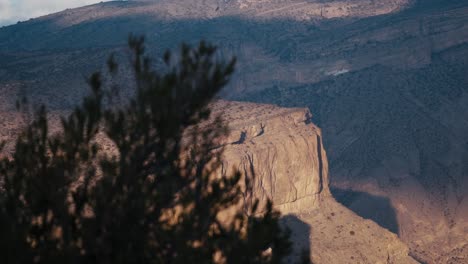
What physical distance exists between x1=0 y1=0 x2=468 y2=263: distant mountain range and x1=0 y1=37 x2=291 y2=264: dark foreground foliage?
76.8 ft

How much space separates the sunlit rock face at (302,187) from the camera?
39.1 m

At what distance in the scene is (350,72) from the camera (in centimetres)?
8681

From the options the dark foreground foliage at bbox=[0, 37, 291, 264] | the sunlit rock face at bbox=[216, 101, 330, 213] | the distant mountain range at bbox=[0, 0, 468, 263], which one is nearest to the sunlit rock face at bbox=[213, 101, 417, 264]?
the sunlit rock face at bbox=[216, 101, 330, 213]

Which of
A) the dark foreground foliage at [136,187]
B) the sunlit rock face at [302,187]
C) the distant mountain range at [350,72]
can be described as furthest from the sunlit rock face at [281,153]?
the dark foreground foliage at [136,187]

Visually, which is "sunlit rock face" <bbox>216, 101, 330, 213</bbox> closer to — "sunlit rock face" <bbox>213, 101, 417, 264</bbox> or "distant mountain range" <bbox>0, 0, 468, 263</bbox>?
"sunlit rock face" <bbox>213, 101, 417, 264</bbox>

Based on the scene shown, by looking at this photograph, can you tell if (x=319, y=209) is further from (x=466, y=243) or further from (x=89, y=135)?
(x=89, y=135)

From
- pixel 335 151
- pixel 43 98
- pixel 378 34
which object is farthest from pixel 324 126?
pixel 43 98

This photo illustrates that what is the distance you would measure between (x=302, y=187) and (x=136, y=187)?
27.6 m

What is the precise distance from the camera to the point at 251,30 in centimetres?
10119

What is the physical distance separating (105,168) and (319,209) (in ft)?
97.5

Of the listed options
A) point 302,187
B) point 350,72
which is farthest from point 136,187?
point 350,72

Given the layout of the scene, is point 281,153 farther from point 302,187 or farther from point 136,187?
point 136,187

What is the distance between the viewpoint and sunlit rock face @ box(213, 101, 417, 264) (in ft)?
128

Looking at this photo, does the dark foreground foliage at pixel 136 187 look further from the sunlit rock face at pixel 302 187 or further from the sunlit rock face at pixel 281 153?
the sunlit rock face at pixel 302 187
